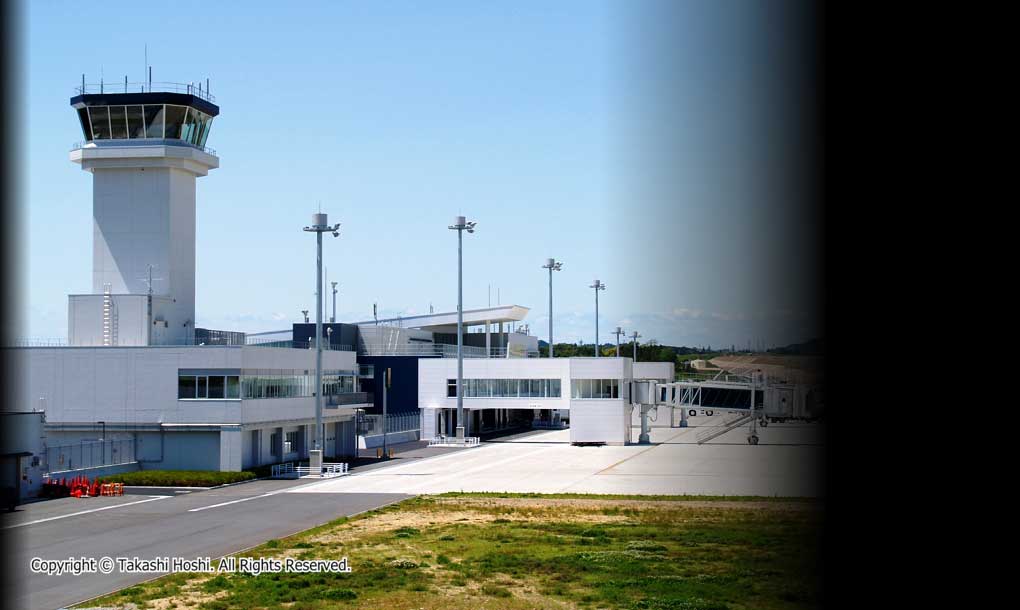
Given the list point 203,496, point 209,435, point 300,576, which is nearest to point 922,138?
point 300,576

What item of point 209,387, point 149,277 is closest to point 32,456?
point 209,387

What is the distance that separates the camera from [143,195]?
4322 centimetres

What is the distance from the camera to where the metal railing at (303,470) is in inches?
1617

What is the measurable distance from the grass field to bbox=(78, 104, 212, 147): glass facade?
23050 mm

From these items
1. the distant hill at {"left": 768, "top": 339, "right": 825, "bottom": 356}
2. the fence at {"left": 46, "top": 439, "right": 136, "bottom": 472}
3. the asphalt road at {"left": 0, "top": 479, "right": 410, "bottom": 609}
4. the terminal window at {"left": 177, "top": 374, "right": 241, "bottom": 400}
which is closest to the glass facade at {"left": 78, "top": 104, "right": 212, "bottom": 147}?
the terminal window at {"left": 177, "top": 374, "right": 241, "bottom": 400}

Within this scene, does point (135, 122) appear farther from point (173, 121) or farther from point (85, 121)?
point (85, 121)

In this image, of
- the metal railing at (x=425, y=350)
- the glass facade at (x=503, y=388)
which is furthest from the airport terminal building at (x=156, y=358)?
the metal railing at (x=425, y=350)

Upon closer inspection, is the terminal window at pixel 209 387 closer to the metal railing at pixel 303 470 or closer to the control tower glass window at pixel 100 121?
the metal railing at pixel 303 470

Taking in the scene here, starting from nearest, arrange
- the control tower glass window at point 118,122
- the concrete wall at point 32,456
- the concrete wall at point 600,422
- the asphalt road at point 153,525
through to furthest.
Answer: the asphalt road at point 153,525, the concrete wall at point 32,456, the control tower glass window at point 118,122, the concrete wall at point 600,422

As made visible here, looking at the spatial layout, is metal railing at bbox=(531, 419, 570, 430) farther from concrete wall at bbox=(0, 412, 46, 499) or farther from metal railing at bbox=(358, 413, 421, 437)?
concrete wall at bbox=(0, 412, 46, 499)

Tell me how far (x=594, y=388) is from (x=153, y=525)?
3251 centimetres

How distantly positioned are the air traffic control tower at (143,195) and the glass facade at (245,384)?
3708 mm

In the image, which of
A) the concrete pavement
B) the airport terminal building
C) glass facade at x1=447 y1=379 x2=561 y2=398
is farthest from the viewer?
glass facade at x1=447 y1=379 x2=561 y2=398

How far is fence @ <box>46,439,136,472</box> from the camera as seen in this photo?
119 ft
